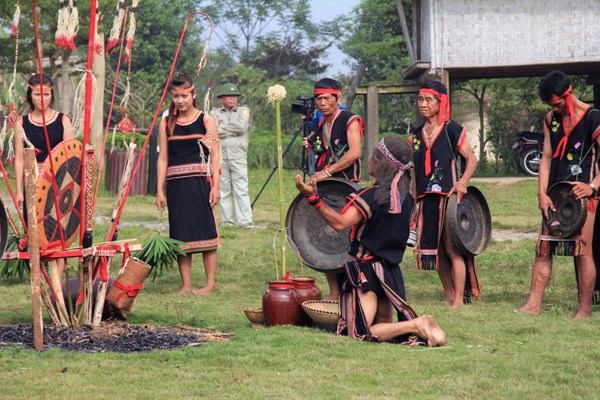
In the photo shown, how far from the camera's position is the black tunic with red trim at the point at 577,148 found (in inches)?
327

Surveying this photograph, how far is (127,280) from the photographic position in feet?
26.1

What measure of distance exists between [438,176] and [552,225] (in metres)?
1.08

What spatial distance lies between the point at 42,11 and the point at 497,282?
18565 millimetres

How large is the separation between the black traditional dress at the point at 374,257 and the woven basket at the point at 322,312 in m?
0.11

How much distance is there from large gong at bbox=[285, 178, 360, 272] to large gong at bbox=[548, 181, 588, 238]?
1.56 metres

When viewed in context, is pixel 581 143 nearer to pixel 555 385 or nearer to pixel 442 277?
pixel 442 277

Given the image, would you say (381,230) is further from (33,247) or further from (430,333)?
(33,247)

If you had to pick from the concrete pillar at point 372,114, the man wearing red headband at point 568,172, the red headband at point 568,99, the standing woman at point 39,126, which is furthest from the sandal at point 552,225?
the concrete pillar at point 372,114

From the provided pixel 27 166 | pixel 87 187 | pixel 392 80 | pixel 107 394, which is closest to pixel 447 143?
pixel 87 187

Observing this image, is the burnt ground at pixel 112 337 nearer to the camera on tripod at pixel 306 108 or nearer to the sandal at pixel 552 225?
the sandal at pixel 552 225

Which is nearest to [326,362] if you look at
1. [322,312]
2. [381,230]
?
[322,312]

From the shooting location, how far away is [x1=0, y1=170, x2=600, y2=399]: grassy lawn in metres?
5.66

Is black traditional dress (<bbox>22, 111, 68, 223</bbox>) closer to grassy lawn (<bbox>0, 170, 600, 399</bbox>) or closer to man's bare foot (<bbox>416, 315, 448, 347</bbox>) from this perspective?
grassy lawn (<bbox>0, 170, 600, 399</bbox>)

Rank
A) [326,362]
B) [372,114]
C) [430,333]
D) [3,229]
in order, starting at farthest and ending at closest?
1. [372,114]
2. [430,333]
3. [3,229]
4. [326,362]
